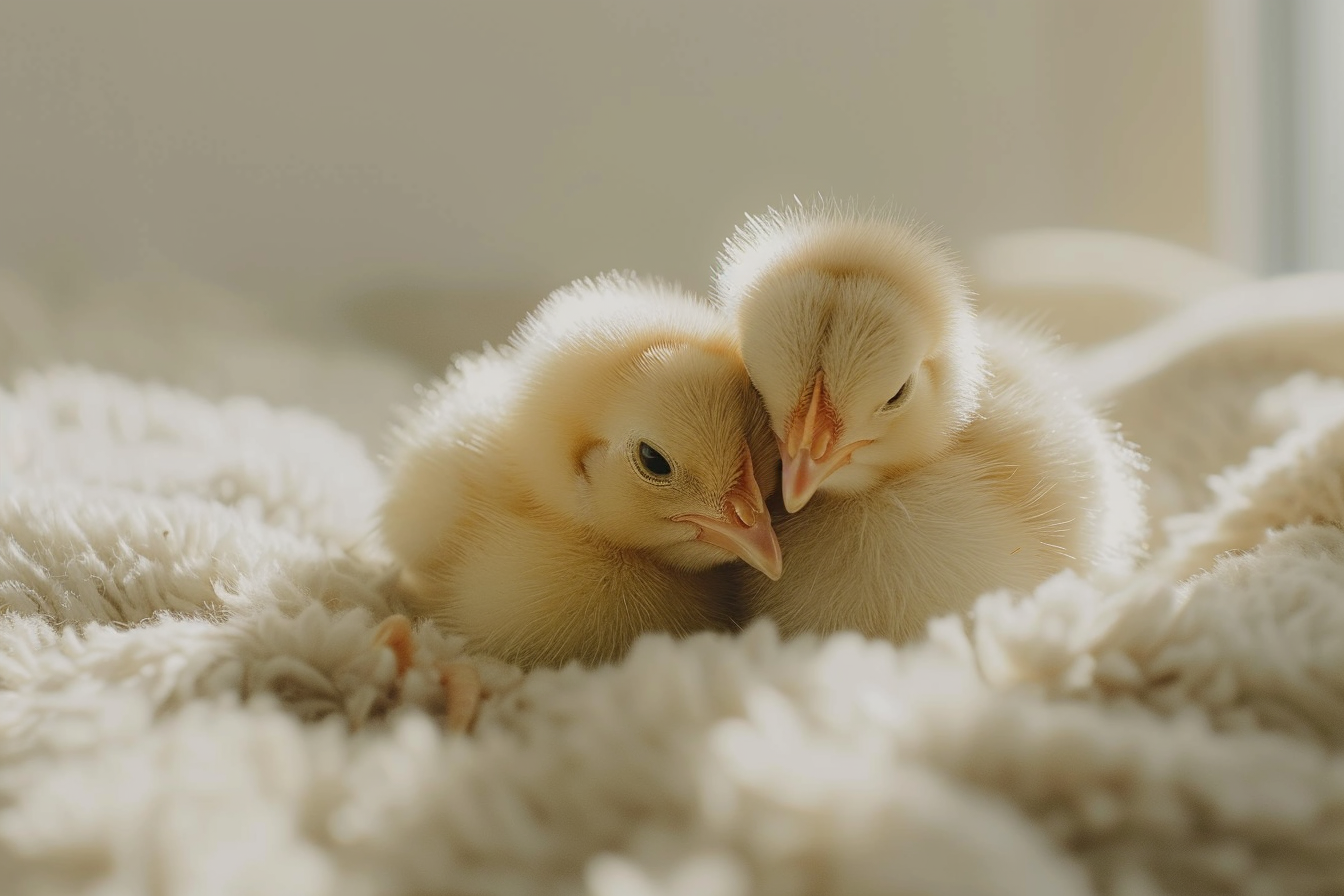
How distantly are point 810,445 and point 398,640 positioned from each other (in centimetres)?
22

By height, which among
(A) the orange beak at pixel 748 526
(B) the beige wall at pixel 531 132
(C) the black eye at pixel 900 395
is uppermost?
(B) the beige wall at pixel 531 132

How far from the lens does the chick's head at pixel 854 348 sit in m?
0.52

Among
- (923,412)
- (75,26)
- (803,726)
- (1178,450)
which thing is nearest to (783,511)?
(923,412)

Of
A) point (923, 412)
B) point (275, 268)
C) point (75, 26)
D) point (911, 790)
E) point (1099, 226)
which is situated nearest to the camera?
point (911, 790)

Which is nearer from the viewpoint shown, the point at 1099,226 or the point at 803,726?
the point at 803,726

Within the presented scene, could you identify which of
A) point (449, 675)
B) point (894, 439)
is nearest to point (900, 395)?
point (894, 439)

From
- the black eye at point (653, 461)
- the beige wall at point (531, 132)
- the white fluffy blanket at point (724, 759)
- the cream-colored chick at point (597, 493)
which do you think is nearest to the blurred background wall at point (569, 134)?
the beige wall at point (531, 132)

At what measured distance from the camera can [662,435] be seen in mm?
560

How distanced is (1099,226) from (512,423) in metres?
1.24

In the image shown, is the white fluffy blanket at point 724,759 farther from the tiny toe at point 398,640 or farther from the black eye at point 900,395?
the black eye at point 900,395

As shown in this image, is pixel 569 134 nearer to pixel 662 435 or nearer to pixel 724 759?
pixel 662 435

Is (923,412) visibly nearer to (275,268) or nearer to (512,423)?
(512,423)

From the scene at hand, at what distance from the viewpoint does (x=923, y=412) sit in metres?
0.57

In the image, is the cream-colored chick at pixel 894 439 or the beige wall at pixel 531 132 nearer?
the cream-colored chick at pixel 894 439
